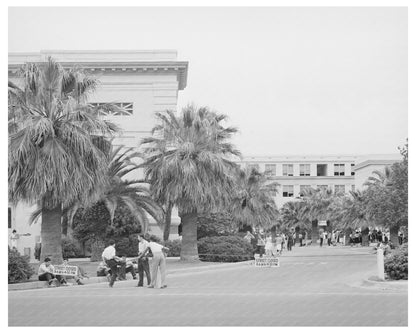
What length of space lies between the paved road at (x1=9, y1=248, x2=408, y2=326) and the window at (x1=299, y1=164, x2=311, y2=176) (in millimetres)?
86478

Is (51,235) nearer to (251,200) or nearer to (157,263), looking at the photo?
(157,263)

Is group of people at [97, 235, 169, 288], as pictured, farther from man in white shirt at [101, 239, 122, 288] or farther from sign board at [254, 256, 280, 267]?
sign board at [254, 256, 280, 267]

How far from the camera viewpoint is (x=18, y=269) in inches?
877

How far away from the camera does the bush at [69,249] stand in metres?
37.3

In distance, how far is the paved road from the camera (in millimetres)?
13438

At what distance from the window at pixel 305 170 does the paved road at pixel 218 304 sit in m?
86.5

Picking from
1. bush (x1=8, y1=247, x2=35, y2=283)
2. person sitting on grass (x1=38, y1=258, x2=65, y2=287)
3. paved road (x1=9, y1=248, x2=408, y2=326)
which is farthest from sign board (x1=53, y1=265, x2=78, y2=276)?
bush (x1=8, y1=247, x2=35, y2=283)

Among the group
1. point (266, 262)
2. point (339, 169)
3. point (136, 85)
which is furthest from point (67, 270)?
point (339, 169)

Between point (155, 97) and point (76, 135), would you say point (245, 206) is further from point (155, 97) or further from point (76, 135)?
point (76, 135)

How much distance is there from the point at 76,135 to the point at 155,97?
2330 cm

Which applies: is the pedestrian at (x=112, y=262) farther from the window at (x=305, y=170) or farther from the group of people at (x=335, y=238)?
the window at (x=305, y=170)

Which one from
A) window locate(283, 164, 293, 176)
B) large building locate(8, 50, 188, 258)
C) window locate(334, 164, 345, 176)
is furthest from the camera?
window locate(283, 164, 293, 176)

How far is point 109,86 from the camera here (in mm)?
45750

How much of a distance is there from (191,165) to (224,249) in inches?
198
